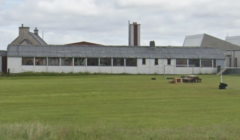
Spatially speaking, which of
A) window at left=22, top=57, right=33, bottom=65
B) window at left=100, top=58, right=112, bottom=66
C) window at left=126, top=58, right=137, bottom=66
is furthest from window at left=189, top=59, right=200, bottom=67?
window at left=22, top=57, right=33, bottom=65

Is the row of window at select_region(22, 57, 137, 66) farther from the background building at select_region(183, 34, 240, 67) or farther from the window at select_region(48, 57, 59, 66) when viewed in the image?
the background building at select_region(183, 34, 240, 67)

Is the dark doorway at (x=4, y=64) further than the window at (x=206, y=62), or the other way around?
the window at (x=206, y=62)

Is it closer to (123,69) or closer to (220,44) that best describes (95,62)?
(123,69)

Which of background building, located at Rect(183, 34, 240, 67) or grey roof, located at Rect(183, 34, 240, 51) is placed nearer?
background building, located at Rect(183, 34, 240, 67)

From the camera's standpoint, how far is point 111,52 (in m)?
69.2

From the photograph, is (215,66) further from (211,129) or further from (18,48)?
(211,129)

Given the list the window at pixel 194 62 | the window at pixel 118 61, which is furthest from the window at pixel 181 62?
the window at pixel 118 61

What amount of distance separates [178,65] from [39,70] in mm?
22355

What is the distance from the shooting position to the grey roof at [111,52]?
66125 millimetres

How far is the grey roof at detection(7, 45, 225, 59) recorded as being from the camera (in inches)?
2603

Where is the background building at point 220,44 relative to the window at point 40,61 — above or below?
above

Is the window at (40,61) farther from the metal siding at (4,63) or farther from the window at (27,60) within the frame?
the metal siding at (4,63)

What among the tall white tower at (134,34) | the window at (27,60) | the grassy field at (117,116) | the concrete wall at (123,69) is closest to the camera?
the grassy field at (117,116)

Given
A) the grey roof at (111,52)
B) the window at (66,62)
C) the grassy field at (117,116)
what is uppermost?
the grey roof at (111,52)
